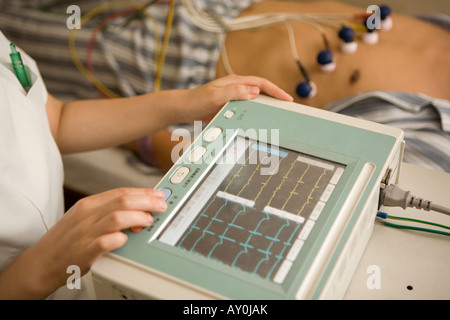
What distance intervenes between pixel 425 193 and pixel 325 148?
0.20 meters

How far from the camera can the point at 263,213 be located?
0.63 m

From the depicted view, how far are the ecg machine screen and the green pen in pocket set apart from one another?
17.0 inches

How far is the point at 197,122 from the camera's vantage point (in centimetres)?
93

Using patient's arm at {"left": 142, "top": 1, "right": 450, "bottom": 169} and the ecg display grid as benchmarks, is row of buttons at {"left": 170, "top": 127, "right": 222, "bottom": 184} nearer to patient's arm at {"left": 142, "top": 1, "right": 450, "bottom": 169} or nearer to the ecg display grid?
the ecg display grid

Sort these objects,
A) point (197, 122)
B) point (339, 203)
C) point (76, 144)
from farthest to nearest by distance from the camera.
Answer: point (76, 144) → point (197, 122) → point (339, 203)

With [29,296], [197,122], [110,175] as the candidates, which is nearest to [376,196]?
[197,122]

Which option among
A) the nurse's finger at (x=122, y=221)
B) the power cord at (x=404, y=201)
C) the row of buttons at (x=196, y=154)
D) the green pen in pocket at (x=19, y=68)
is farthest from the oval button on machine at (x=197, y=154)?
the green pen in pocket at (x=19, y=68)

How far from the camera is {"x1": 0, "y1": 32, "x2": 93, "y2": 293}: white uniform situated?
0.77 meters

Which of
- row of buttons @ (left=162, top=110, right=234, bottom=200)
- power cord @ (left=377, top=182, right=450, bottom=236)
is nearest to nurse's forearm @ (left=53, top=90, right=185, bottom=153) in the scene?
row of buttons @ (left=162, top=110, right=234, bottom=200)

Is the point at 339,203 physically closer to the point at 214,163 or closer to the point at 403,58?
the point at 214,163

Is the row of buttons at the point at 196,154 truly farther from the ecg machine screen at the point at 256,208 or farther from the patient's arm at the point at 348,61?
the patient's arm at the point at 348,61

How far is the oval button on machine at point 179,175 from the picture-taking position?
0.67m

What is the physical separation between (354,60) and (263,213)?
727mm

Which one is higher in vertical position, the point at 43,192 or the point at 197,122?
the point at 197,122
